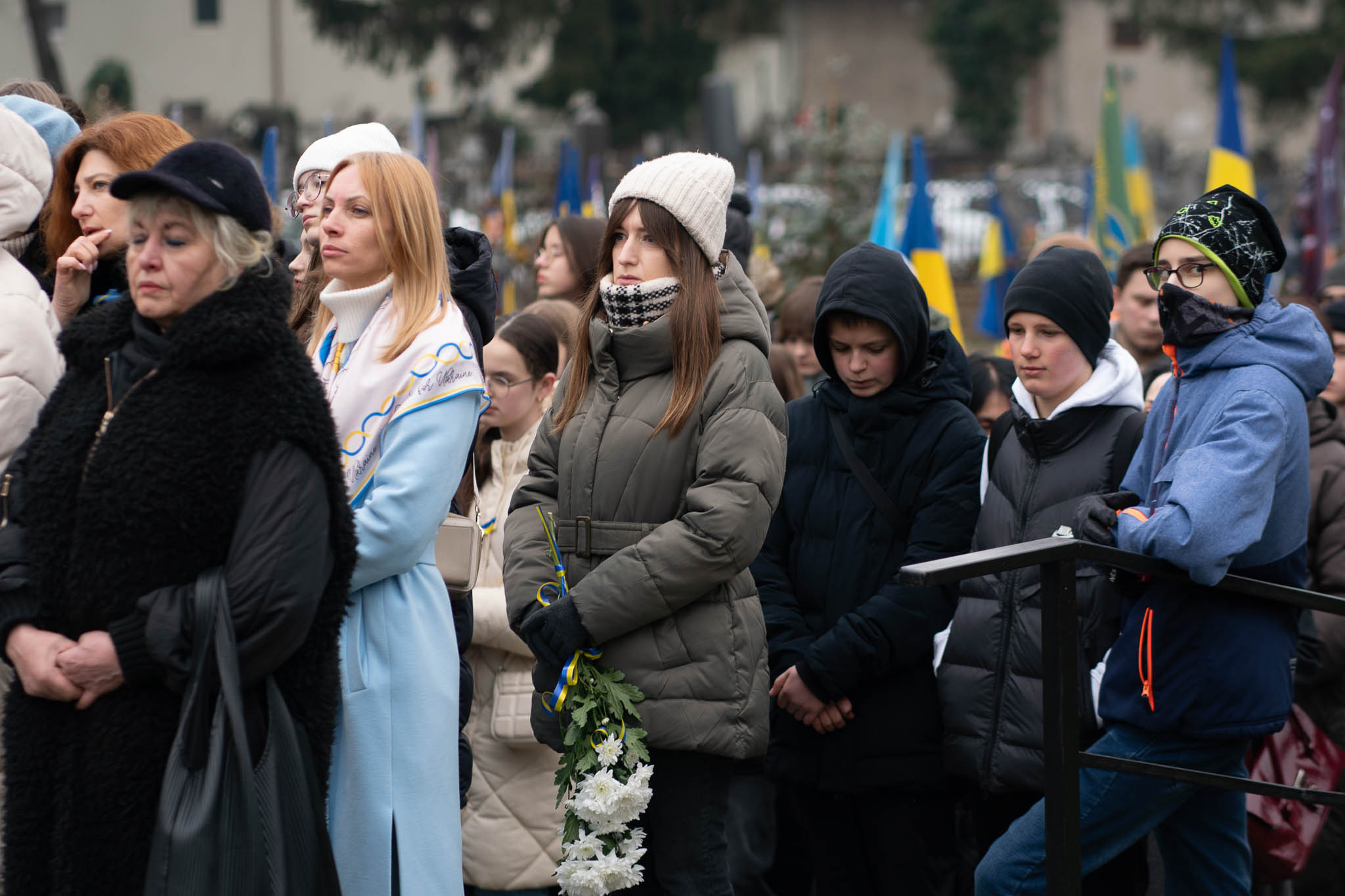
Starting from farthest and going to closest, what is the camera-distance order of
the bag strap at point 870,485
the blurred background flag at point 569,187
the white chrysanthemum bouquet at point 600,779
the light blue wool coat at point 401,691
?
the blurred background flag at point 569,187
the bag strap at point 870,485
the white chrysanthemum bouquet at point 600,779
the light blue wool coat at point 401,691

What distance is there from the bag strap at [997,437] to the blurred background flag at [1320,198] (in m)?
6.03

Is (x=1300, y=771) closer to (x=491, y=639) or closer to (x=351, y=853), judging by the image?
(x=491, y=639)

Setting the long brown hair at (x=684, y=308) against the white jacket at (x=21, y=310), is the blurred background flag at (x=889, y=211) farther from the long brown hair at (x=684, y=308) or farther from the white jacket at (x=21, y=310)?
the white jacket at (x=21, y=310)

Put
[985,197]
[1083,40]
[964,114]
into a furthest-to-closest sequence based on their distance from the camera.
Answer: [1083,40] < [964,114] < [985,197]

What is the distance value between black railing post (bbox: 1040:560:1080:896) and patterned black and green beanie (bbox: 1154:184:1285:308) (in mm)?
825

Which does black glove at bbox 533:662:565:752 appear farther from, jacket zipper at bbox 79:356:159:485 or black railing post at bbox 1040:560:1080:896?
jacket zipper at bbox 79:356:159:485

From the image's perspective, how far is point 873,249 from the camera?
13.4 feet

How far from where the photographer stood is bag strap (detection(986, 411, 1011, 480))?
13.1 feet

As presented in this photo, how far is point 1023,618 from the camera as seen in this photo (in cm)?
376

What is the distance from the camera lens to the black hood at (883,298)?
3977mm

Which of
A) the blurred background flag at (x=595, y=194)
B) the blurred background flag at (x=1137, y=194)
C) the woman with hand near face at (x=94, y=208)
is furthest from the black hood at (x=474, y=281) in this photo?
the blurred background flag at (x=1137, y=194)

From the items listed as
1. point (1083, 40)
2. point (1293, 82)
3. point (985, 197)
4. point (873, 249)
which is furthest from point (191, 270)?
point (1083, 40)

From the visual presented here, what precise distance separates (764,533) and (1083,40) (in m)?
51.5

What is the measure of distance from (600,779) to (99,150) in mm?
1994
